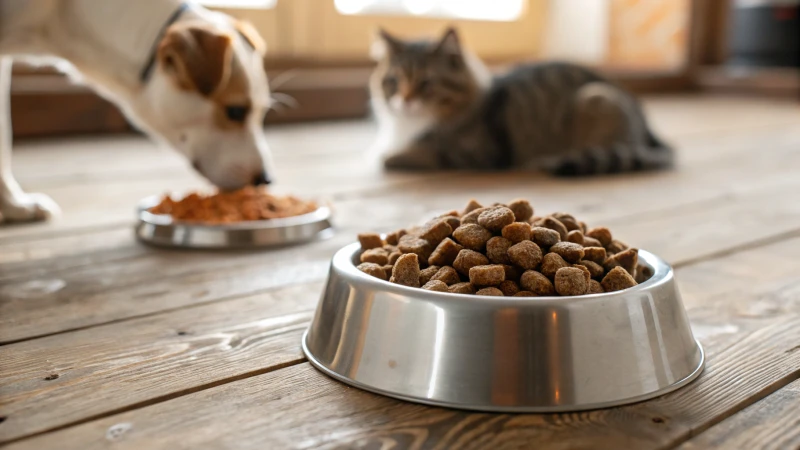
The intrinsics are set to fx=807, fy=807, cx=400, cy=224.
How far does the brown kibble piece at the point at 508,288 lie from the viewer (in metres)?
0.94

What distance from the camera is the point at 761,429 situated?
0.84 meters

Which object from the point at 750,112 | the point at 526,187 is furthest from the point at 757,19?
the point at 526,187

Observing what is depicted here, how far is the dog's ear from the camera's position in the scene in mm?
1620

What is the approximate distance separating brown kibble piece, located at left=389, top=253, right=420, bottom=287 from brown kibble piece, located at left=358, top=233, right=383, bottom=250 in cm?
16

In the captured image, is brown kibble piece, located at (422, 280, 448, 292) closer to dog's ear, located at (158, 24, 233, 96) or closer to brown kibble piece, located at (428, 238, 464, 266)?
brown kibble piece, located at (428, 238, 464, 266)

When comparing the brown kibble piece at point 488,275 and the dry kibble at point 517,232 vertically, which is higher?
the dry kibble at point 517,232

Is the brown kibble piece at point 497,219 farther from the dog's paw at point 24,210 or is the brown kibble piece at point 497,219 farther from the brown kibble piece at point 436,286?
the dog's paw at point 24,210

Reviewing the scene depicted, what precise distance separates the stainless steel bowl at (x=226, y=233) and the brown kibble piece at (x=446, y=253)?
692 millimetres

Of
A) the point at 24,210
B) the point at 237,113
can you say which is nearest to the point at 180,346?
the point at 237,113

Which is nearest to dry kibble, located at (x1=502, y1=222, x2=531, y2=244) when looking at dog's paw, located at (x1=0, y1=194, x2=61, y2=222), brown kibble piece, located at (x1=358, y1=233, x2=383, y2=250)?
brown kibble piece, located at (x1=358, y1=233, x2=383, y2=250)

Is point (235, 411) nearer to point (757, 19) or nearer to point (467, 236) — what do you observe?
point (467, 236)

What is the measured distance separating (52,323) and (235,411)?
43 cm

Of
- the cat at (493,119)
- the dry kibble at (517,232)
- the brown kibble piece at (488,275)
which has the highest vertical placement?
the dry kibble at (517,232)

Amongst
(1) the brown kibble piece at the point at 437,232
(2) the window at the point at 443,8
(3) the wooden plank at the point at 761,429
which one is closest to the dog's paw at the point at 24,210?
(1) the brown kibble piece at the point at 437,232
